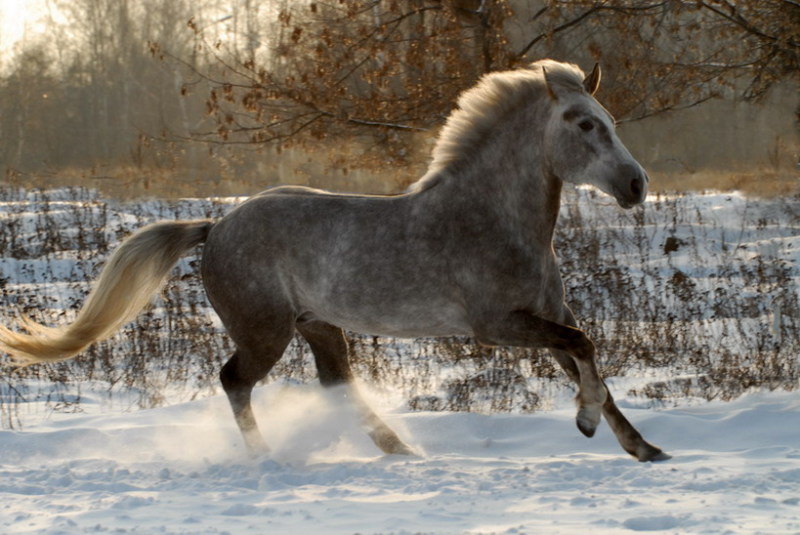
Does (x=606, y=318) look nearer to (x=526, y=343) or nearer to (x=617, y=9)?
(x=617, y=9)

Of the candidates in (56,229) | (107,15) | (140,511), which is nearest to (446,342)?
(140,511)

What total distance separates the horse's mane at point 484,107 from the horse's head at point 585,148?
0.50 ft

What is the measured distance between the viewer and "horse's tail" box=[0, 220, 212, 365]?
545 centimetres

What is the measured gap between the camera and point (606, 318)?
334 inches

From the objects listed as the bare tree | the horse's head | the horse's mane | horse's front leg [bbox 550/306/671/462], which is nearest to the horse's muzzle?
the horse's head

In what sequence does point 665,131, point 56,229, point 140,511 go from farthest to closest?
1. point 665,131
2. point 56,229
3. point 140,511

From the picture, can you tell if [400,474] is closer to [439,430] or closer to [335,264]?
[439,430]

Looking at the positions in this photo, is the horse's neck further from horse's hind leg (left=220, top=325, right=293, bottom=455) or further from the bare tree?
the bare tree

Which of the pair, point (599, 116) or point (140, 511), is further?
point (599, 116)

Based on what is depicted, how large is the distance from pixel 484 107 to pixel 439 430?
174cm

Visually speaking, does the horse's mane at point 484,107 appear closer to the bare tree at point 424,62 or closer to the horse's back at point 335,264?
the horse's back at point 335,264

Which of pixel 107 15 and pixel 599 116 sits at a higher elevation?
pixel 107 15

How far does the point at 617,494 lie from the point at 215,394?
3460 millimetres

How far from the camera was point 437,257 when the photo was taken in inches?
190
